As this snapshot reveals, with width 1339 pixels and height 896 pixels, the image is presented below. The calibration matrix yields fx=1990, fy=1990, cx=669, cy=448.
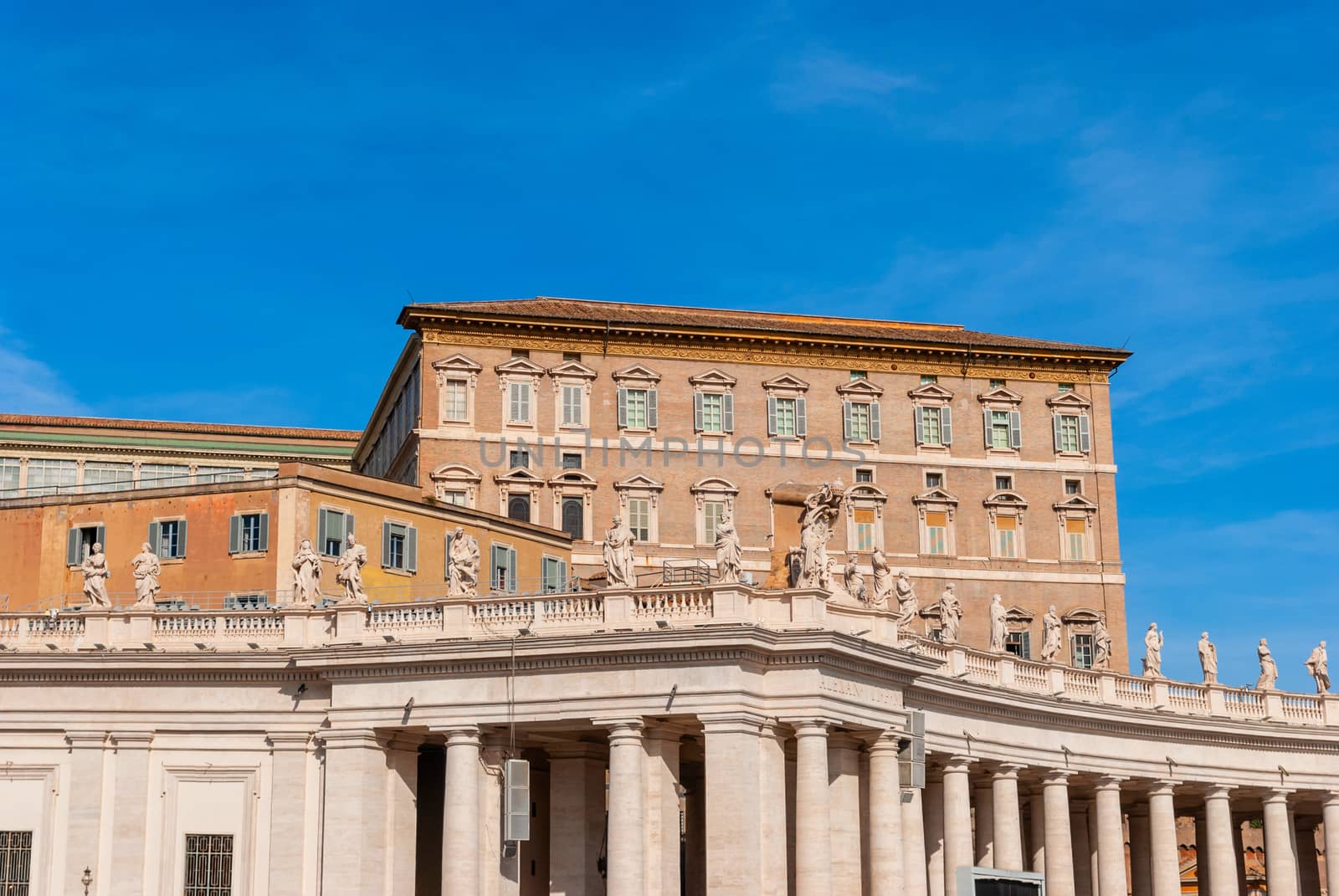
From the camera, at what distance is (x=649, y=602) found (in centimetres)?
5184

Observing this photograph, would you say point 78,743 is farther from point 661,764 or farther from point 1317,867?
point 1317,867

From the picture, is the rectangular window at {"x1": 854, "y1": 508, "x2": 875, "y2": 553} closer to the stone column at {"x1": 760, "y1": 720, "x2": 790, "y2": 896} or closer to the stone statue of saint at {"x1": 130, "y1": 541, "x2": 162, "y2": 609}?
the stone column at {"x1": 760, "y1": 720, "x2": 790, "y2": 896}

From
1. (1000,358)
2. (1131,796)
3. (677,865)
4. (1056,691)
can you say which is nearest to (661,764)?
(677,865)

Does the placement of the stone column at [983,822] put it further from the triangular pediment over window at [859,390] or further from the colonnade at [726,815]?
the triangular pediment over window at [859,390]

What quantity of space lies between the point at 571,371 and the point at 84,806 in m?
45.8

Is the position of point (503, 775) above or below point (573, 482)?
below

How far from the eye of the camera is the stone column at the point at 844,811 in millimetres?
52188

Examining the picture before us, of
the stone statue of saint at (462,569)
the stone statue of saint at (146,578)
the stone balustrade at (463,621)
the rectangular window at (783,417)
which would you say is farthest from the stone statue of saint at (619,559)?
the rectangular window at (783,417)

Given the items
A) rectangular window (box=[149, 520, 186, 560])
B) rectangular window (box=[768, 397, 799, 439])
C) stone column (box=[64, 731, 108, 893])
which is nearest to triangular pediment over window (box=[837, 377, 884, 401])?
rectangular window (box=[768, 397, 799, 439])

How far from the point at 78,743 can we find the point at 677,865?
16.7m

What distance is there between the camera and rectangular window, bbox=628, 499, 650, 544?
94688mm

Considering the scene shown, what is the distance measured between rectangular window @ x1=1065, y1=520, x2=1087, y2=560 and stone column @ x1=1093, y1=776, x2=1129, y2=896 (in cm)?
3450

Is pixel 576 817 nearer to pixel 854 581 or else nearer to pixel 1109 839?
pixel 854 581

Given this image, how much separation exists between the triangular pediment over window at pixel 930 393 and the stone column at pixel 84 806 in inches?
2201
